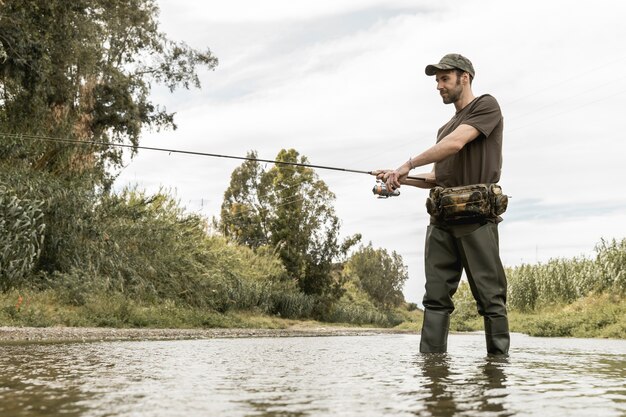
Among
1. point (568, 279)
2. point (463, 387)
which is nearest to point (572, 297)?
point (568, 279)

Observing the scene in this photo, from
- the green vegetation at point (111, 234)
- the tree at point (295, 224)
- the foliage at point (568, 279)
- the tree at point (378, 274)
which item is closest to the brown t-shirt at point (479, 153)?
the green vegetation at point (111, 234)

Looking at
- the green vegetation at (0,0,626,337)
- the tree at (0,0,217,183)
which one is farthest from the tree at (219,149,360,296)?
the tree at (0,0,217,183)

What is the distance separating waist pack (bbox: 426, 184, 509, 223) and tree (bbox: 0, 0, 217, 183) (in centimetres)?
1232

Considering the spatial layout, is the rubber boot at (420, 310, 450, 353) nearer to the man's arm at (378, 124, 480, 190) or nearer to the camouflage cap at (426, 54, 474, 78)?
the man's arm at (378, 124, 480, 190)

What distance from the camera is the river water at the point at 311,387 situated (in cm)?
234

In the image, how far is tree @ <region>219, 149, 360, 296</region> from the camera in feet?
118

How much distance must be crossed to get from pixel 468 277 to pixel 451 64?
150cm

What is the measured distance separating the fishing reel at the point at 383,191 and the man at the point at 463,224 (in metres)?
0.06

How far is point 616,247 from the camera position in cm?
1978

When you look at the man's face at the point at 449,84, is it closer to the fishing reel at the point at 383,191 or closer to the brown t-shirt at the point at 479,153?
the brown t-shirt at the point at 479,153

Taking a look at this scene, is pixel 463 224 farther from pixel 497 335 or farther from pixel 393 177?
pixel 497 335

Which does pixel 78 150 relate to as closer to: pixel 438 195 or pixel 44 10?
pixel 44 10

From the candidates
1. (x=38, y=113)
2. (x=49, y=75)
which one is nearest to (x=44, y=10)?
(x=49, y=75)

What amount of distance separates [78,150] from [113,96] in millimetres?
5171
